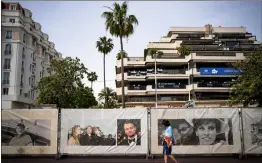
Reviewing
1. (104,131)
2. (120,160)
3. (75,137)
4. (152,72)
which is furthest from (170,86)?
(120,160)

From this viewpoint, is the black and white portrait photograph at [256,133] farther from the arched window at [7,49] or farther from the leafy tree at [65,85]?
the arched window at [7,49]

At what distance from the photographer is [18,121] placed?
11.4 meters

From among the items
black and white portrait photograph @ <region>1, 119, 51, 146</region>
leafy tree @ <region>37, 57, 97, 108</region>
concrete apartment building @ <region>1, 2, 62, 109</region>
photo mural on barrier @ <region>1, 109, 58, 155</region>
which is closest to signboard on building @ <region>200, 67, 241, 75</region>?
leafy tree @ <region>37, 57, 97, 108</region>

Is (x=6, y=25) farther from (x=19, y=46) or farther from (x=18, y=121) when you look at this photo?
(x=18, y=121)

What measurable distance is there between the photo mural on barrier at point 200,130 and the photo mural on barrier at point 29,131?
13.3 feet

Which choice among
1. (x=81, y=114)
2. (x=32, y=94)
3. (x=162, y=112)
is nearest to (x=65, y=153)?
(x=81, y=114)

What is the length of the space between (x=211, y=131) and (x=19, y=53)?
49.5m

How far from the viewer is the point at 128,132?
11.3 metres

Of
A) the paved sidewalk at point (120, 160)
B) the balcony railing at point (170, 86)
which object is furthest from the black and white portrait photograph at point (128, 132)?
the balcony railing at point (170, 86)

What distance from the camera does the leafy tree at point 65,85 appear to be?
33625 millimetres

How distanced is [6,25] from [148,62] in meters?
26.7

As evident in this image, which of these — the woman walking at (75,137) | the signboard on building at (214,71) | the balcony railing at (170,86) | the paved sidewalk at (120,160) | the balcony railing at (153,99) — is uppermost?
the signboard on building at (214,71)

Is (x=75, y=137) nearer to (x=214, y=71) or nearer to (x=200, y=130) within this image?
(x=200, y=130)

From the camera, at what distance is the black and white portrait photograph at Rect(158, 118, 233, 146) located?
11.3 m
